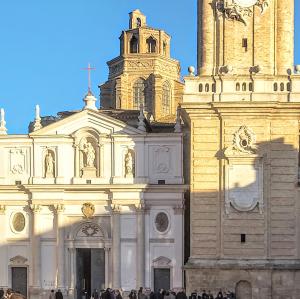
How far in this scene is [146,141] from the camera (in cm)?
4438

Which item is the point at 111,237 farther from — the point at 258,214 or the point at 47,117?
the point at 47,117

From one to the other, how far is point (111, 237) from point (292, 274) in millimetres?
8000

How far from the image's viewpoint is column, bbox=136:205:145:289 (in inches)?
1718

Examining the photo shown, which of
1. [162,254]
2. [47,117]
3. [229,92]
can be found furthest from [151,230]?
[47,117]

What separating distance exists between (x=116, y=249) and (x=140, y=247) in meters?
1.01

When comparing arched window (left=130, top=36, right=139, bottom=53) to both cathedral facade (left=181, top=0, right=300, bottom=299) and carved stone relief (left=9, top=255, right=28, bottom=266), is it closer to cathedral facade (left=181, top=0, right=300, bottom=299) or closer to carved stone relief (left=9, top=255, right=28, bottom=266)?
carved stone relief (left=9, top=255, right=28, bottom=266)

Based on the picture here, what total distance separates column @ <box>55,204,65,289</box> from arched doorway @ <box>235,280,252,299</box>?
779 centimetres

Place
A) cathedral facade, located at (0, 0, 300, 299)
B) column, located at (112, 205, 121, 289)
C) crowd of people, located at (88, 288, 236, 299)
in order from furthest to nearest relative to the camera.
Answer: column, located at (112, 205, 121, 289) < cathedral facade, located at (0, 0, 300, 299) < crowd of people, located at (88, 288, 236, 299)

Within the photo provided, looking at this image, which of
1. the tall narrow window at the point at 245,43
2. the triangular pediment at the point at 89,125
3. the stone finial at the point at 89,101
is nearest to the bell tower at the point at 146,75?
the stone finial at the point at 89,101

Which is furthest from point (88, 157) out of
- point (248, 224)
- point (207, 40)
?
point (248, 224)

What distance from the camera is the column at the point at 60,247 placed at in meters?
44.3

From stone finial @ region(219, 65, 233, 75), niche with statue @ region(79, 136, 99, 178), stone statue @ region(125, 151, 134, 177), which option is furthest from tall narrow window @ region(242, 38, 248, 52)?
niche with statue @ region(79, 136, 99, 178)

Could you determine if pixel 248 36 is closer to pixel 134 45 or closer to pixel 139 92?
pixel 139 92

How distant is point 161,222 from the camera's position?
44.1m
